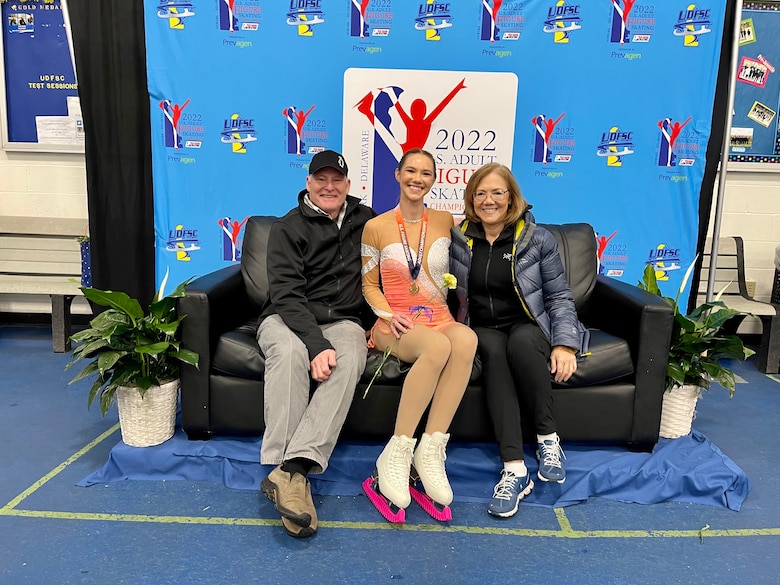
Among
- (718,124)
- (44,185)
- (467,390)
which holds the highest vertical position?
(718,124)

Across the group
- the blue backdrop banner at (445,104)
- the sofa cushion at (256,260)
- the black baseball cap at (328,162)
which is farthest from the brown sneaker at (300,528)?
the blue backdrop banner at (445,104)

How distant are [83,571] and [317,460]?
2.32 ft

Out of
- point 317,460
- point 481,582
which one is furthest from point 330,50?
point 481,582

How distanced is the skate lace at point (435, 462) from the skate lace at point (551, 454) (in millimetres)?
358

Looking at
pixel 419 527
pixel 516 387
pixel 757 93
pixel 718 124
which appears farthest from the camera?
pixel 757 93

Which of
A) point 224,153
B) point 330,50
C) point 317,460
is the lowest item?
point 317,460

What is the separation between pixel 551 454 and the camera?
2.04 metres

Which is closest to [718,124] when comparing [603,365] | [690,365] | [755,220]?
[755,220]

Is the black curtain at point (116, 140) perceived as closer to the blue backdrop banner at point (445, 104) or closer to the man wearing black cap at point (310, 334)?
the blue backdrop banner at point (445, 104)

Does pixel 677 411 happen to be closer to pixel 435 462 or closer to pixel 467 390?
pixel 467 390

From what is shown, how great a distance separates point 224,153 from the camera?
3.40 m

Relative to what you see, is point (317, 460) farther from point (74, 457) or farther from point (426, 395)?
point (74, 457)

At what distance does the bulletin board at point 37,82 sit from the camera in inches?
147

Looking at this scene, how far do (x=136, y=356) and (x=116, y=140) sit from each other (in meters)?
1.84
